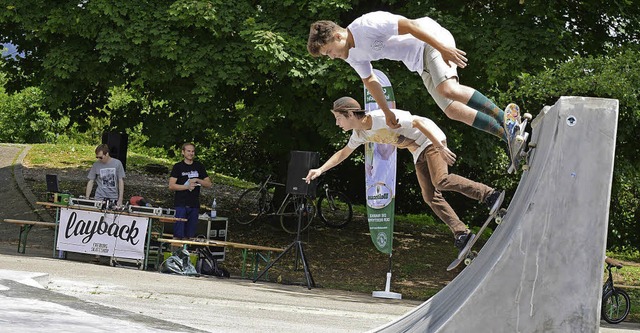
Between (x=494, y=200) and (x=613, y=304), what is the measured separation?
9066 millimetres

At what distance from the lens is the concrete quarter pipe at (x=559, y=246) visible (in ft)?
13.8

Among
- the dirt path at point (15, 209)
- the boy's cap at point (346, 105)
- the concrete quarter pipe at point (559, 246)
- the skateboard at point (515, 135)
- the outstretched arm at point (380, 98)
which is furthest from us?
the dirt path at point (15, 209)

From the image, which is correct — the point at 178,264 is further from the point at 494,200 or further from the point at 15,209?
the point at 494,200

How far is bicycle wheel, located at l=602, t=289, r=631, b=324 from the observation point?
568 inches

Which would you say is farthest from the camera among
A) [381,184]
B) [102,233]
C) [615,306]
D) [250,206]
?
[250,206]

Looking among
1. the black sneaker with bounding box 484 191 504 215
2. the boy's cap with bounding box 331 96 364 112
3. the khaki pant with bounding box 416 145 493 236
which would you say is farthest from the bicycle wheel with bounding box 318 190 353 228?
the black sneaker with bounding box 484 191 504 215

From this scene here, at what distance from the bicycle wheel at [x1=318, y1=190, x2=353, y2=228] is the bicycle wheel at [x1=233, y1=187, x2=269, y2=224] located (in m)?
Result: 1.44

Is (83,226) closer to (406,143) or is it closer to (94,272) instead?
(94,272)

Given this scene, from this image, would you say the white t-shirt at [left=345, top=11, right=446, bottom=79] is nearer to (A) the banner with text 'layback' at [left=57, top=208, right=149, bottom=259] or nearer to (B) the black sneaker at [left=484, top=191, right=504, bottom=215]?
(B) the black sneaker at [left=484, top=191, right=504, bottom=215]

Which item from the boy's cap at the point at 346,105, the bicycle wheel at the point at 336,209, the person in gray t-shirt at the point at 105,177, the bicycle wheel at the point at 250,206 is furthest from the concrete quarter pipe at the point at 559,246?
the bicycle wheel at the point at 336,209

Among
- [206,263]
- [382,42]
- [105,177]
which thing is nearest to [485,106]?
[382,42]

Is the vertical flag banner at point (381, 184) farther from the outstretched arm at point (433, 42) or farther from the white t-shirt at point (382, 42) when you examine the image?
the outstretched arm at point (433, 42)

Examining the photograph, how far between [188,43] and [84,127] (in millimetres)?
4950

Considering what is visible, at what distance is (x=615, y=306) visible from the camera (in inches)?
573
